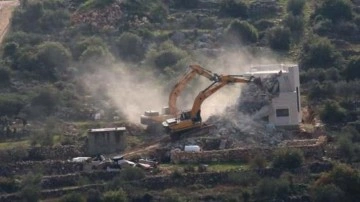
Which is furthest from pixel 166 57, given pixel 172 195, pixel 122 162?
pixel 172 195

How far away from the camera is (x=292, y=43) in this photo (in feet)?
323

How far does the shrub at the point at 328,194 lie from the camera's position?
74.6 metres

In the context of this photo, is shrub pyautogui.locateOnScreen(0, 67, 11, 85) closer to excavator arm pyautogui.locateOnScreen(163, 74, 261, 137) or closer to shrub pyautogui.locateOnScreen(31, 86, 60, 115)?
shrub pyautogui.locateOnScreen(31, 86, 60, 115)

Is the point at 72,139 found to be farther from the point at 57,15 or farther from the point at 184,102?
the point at 57,15

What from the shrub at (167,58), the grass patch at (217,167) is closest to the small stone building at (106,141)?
the grass patch at (217,167)

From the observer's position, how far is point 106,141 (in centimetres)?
8194

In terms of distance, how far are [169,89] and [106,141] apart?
9.18m

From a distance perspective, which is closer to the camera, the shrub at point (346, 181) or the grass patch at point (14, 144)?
the shrub at point (346, 181)

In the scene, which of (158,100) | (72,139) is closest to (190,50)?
(158,100)

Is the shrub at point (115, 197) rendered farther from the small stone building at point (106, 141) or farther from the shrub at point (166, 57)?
the shrub at point (166, 57)

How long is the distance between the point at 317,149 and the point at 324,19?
72.1 ft

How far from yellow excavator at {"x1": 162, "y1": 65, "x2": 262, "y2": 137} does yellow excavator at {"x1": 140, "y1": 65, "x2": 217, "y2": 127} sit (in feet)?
1.08

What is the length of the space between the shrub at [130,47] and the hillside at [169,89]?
84 millimetres

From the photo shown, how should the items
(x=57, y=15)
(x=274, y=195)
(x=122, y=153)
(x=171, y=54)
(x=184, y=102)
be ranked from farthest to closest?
(x=57, y=15), (x=171, y=54), (x=184, y=102), (x=122, y=153), (x=274, y=195)
